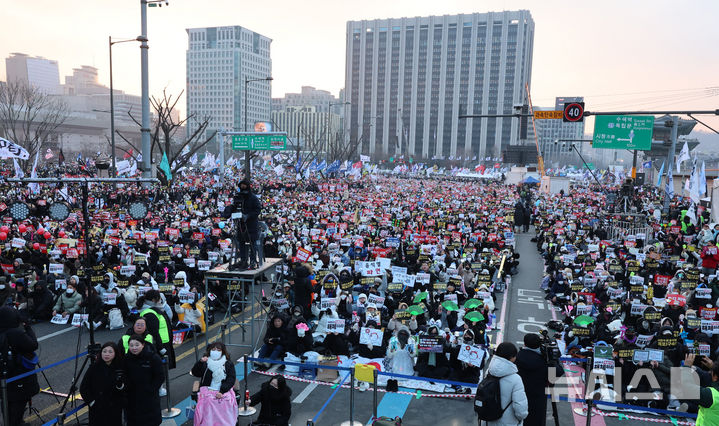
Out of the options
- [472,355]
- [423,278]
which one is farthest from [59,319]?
[472,355]

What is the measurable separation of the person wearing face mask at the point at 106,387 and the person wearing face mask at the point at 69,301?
24.9 feet

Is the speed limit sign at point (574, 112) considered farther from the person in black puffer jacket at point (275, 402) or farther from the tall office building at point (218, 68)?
the tall office building at point (218, 68)

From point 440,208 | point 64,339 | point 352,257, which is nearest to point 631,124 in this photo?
point 440,208

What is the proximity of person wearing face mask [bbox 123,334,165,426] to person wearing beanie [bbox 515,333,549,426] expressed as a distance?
4311 millimetres

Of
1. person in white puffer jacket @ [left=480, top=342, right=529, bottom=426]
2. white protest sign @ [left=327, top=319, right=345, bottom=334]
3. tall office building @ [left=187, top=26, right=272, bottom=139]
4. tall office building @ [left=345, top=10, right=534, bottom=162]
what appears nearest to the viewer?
person in white puffer jacket @ [left=480, top=342, right=529, bottom=426]

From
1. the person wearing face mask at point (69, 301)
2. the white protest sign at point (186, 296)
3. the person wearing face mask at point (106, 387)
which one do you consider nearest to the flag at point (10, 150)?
the person wearing face mask at point (69, 301)

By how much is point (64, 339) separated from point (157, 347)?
5701mm

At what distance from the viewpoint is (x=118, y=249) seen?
1709 centimetres

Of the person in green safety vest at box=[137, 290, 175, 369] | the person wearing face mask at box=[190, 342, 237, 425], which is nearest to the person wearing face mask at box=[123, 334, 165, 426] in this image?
the person wearing face mask at box=[190, 342, 237, 425]

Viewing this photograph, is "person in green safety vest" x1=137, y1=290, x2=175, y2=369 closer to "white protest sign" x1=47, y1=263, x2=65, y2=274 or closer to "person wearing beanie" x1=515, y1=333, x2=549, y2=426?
"person wearing beanie" x1=515, y1=333, x2=549, y2=426

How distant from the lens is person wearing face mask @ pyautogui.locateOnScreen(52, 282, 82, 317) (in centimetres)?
1268

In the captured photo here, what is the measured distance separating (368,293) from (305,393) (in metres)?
4.37

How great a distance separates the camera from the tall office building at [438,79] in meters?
166

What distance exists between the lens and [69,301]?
1271 cm
